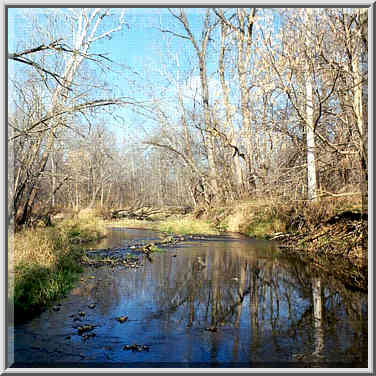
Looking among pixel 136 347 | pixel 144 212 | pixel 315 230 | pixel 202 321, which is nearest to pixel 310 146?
pixel 315 230

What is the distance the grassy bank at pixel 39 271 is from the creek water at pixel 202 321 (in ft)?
0.88

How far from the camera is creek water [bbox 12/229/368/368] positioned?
4164 mm

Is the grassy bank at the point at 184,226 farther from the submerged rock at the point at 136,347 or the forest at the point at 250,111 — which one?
the submerged rock at the point at 136,347

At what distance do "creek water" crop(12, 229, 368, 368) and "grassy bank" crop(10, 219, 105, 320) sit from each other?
0.27 meters

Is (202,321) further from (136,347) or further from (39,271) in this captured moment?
(39,271)

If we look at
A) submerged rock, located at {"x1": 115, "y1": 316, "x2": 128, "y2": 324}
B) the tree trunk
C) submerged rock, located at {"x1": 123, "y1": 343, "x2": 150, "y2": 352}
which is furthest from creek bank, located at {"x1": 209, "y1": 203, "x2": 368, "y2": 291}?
submerged rock, located at {"x1": 123, "y1": 343, "x2": 150, "y2": 352}

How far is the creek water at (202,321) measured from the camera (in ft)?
13.7

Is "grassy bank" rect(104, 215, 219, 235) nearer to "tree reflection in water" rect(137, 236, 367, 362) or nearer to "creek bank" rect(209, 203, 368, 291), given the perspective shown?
"creek bank" rect(209, 203, 368, 291)

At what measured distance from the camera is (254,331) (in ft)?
16.3

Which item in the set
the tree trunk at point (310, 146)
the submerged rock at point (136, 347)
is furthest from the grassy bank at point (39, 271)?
the tree trunk at point (310, 146)

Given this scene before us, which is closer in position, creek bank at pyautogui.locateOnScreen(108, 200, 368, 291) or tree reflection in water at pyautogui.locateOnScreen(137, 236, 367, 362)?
tree reflection in water at pyautogui.locateOnScreen(137, 236, 367, 362)

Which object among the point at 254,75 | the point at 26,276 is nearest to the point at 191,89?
the point at 254,75

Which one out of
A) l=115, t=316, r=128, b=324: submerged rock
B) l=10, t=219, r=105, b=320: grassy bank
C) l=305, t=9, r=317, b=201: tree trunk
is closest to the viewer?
l=115, t=316, r=128, b=324: submerged rock

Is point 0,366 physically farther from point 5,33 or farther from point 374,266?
point 374,266
